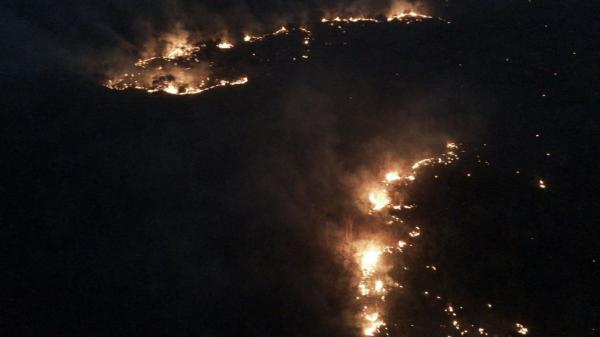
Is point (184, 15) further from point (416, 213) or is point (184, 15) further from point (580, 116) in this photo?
point (580, 116)

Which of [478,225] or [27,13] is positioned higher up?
[27,13]

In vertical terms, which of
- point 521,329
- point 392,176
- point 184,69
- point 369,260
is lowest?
point 521,329

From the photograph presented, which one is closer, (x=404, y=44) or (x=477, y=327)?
(x=477, y=327)

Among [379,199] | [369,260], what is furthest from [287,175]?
[369,260]

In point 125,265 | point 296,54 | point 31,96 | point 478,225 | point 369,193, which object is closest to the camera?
point 125,265

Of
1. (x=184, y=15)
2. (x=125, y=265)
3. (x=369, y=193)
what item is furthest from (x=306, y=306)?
(x=184, y=15)

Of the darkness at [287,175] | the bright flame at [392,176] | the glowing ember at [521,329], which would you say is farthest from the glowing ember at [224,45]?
the glowing ember at [521,329]

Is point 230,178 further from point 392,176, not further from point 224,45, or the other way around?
point 224,45

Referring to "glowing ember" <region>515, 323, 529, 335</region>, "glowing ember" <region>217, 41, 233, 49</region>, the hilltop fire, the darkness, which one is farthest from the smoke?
"glowing ember" <region>515, 323, 529, 335</region>
